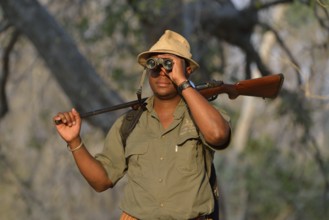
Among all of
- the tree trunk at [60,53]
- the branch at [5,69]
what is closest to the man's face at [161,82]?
the tree trunk at [60,53]

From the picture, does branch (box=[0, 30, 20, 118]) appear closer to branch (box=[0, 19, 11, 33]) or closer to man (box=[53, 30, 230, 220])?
branch (box=[0, 19, 11, 33])

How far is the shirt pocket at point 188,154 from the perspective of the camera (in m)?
3.97

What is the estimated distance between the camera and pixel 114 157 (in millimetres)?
4191

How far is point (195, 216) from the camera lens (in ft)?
12.9

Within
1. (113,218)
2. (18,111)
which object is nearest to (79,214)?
(113,218)

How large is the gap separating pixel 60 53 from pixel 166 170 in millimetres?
4061

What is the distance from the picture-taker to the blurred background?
7.94 meters

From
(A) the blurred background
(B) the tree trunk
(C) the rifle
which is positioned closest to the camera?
(C) the rifle

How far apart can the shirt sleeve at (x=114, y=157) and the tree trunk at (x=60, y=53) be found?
11.9 feet

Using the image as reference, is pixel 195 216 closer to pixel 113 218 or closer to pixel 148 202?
pixel 148 202

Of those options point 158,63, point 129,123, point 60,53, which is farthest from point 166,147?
point 60,53

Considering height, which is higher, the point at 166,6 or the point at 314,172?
the point at 166,6

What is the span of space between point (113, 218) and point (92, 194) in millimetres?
1027

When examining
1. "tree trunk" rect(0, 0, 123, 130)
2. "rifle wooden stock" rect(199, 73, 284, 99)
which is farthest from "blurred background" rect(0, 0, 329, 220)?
"rifle wooden stock" rect(199, 73, 284, 99)
